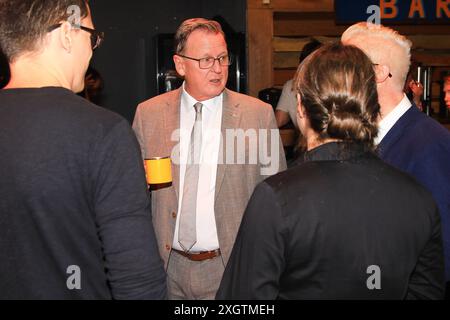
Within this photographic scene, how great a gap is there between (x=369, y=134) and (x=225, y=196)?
115 centimetres

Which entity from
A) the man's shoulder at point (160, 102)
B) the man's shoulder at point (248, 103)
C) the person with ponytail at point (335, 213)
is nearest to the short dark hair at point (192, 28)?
the man's shoulder at point (160, 102)

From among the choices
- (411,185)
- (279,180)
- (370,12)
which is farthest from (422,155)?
(370,12)

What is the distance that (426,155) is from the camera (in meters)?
1.85

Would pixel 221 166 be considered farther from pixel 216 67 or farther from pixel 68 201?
pixel 68 201

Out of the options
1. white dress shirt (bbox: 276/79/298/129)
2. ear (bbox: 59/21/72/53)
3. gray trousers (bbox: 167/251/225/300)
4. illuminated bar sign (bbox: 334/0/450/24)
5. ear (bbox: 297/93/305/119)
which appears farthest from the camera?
illuminated bar sign (bbox: 334/0/450/24)

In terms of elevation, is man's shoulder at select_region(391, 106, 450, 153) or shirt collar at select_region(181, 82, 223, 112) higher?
shirt collar at select_region(181, 82, 223, 112)

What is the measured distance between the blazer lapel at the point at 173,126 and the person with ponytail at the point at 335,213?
1.10 m

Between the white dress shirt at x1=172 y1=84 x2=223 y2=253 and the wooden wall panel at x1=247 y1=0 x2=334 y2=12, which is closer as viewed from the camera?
the white dress shirt at x1=172 y1=84 x2=223 y2=253

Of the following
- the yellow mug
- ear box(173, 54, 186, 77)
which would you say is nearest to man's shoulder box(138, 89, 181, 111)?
ear box(173, 54, 186, 77)

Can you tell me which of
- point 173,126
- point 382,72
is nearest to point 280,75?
point 173,126

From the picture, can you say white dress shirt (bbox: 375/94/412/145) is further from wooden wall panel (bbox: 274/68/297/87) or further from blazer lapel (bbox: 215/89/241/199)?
wooden wall panel (bbox: 274/68/297/87)

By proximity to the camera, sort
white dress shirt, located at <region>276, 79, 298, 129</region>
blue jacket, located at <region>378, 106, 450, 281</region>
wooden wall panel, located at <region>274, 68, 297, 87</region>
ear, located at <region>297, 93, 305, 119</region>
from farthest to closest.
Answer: wooden wall panel, located at <region>274, 68, 297, 87</region> < white dress shirt, located at <region>276, 79, 298, 129</region> < blue jacket, located at <region>378, 106, 450, 281</region> < ear, located at <region>297, 93, 305, 119</region>

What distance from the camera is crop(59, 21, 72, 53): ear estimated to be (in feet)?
4.57
